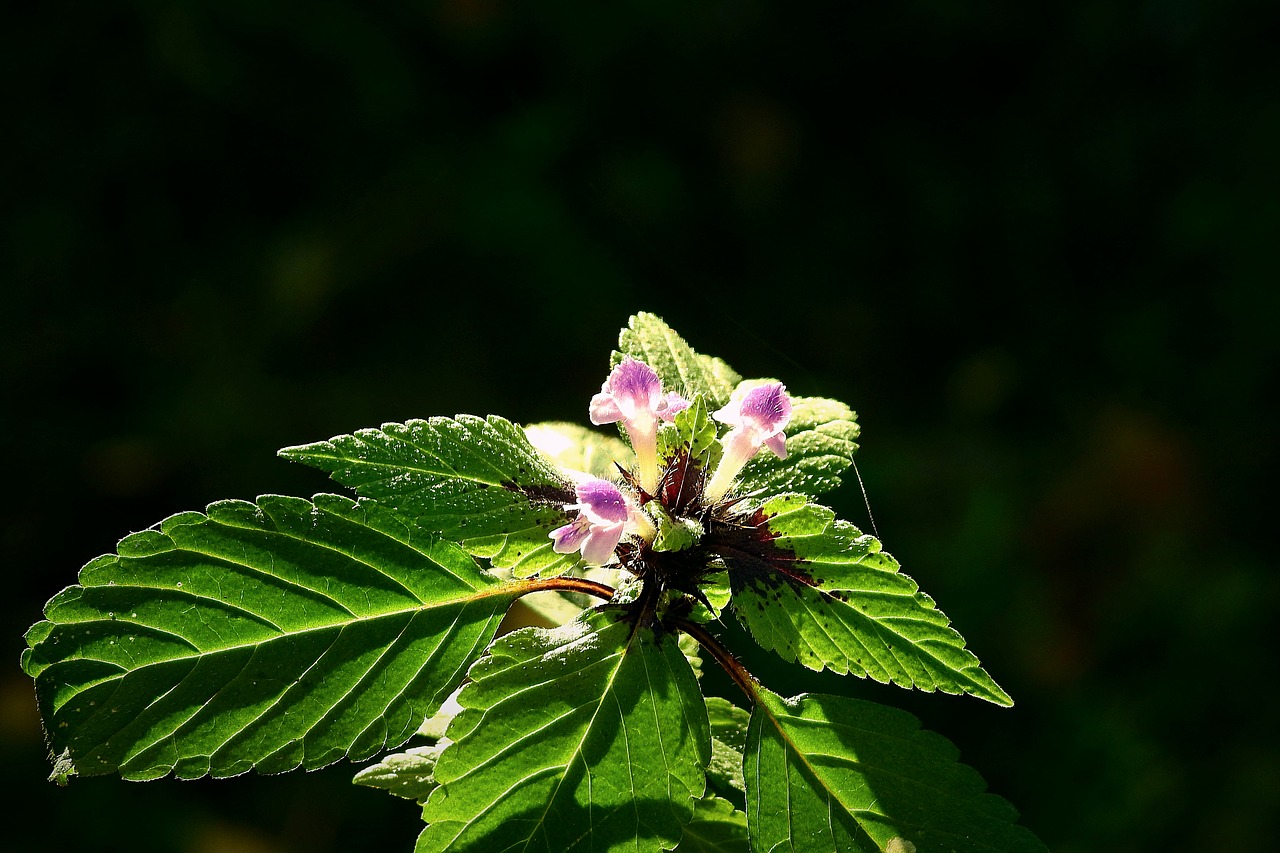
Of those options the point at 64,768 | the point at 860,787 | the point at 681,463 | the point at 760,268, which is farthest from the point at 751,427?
the point at 760,268

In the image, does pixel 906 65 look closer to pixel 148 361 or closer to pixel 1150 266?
pixel 1150 266

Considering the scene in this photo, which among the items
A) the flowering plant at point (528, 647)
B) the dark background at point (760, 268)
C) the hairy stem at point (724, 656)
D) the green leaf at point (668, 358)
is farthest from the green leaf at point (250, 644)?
the dark background at point (760, 268)

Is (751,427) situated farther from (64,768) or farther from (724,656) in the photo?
(64,768)

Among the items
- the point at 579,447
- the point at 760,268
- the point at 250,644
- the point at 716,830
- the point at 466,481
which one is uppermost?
the point at 760,268

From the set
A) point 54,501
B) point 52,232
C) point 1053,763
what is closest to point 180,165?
point 52,232

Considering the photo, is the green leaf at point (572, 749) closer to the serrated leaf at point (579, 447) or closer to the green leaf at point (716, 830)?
the green leaf at point (716, 830)

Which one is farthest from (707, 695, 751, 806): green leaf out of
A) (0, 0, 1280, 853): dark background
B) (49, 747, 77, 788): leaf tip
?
(0, 0, 1280, 853): dark background

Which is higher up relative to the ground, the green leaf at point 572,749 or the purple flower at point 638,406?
the purple flower at point 638,406
